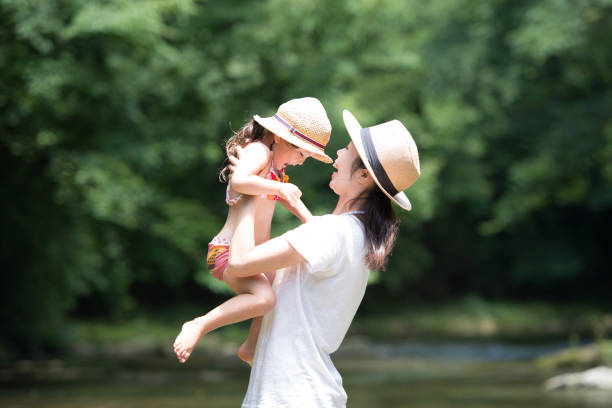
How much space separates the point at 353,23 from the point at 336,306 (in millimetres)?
18153

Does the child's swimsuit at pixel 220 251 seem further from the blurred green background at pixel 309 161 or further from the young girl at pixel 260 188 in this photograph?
the blurred green background at pixel 309 161

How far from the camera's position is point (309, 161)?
20.8 meters

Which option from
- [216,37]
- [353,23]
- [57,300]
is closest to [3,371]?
[57,300]

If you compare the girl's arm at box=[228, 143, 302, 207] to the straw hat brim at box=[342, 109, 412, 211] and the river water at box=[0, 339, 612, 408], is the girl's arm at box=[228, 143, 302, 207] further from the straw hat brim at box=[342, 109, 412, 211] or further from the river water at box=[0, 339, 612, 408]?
the river water at box=[0, 339, 612, 408]

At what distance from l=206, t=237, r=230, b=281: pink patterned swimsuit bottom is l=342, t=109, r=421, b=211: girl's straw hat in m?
0.61

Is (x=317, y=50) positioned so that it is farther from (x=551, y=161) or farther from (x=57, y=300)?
(x=57, y=300)

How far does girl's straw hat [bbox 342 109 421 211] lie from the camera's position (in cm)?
297

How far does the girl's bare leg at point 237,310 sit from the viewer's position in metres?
2.93

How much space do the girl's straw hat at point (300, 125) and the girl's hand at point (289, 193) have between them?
187 mm

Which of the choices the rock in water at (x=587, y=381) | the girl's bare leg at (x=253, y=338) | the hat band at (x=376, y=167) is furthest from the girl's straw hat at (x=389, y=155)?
the rock in water at (x=587, y=381)

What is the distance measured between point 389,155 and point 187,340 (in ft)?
2.95

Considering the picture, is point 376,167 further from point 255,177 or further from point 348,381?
point 348,381

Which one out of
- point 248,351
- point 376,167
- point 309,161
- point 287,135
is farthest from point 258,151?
point 309,161

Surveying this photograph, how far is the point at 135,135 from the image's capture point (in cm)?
1581
